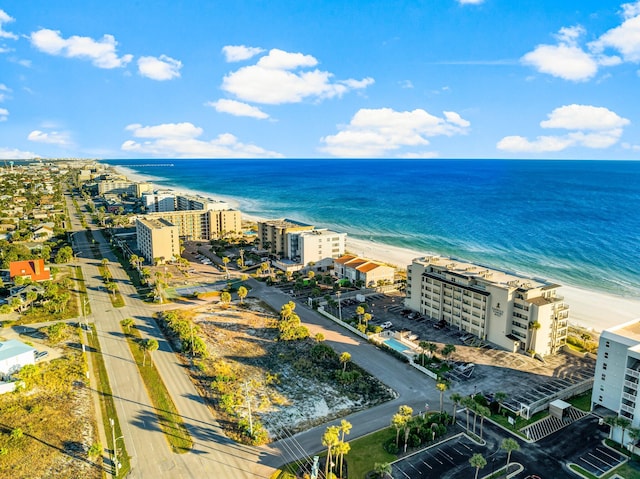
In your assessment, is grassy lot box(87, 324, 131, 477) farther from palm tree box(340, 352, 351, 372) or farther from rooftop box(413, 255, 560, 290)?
rooftop box(413, 255, 560, 290)

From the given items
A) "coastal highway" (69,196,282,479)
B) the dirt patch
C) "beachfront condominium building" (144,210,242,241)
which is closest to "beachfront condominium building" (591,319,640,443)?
the dirt patch

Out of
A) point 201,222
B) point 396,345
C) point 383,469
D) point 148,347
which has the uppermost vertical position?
point 201,222

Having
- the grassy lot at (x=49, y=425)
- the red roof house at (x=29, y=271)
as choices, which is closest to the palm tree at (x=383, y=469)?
the grassy lot at (x=49, y=425)

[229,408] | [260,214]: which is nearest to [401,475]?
[229,408]

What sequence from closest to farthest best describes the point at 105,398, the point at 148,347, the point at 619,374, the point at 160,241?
the point at 619,374 < the point at 105,398 < the point at 148,347 < the point at 160,241

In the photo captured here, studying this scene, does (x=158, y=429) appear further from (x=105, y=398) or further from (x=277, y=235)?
(x=277, y=235)

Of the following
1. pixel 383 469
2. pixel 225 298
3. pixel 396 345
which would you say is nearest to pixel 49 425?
pixel 383 469

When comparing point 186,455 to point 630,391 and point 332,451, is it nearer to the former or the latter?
point 332,451
